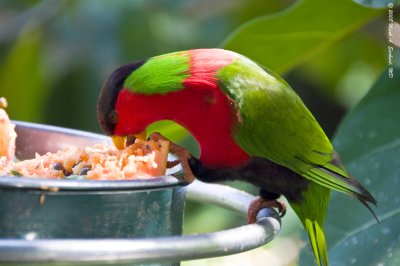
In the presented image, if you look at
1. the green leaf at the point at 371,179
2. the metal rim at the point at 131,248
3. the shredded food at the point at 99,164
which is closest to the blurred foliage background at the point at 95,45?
the green leaf at the point at 371,179

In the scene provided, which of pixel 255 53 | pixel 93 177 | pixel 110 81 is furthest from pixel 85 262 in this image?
pixel 255 53

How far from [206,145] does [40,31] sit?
2308 mm

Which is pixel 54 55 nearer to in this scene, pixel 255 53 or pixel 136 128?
pixel 255 53

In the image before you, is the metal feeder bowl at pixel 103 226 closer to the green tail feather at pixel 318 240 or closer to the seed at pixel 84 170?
the seed at pixel 84 170

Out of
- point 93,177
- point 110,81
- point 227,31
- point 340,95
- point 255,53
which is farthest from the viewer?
point 340,95

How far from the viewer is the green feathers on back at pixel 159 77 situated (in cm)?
187

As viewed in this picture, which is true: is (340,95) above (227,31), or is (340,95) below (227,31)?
below

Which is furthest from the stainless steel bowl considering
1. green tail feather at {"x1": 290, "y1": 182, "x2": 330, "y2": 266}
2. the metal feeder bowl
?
green tail feather at {"x1": 290, "y1": 182, "x2": 330, "y2": 266}

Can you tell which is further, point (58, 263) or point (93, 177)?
point (93, 177)

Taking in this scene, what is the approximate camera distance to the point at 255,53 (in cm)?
255

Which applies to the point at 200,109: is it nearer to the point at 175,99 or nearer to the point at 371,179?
the point at 175,99

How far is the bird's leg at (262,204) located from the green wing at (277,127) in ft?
0.38

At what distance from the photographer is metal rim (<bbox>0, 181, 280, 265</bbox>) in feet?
3.90

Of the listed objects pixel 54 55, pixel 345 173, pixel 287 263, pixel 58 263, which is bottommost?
pixel 287 263
